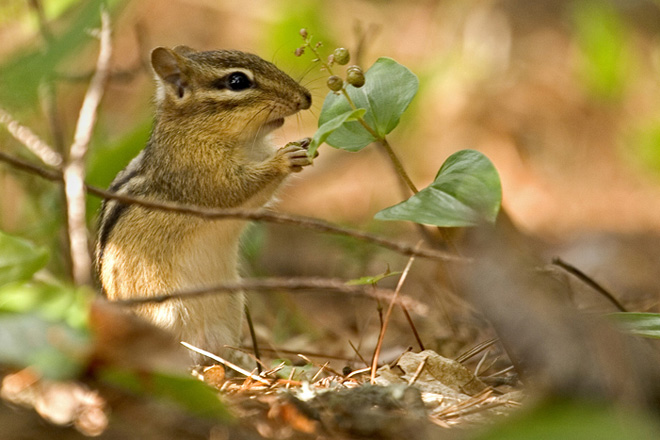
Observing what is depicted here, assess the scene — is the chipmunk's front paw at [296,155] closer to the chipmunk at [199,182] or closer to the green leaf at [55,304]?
the chipmunk at [199,182]

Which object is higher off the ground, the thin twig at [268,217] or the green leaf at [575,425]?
the thin twig at [268,217]

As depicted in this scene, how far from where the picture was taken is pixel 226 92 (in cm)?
324

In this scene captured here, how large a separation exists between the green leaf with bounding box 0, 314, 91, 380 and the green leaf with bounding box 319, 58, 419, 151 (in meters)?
1.17

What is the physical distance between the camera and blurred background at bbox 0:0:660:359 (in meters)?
3.92

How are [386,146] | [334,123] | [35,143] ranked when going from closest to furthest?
1. [35,143]
2. [334,123]
3. [386,146]

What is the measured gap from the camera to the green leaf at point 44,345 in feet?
4.33

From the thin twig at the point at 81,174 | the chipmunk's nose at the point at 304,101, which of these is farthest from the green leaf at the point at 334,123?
the chipmunk's nose at the point at 304,101

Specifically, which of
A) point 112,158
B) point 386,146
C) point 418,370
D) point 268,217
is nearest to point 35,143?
point 268,217

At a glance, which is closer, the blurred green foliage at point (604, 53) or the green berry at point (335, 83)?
the green berry at point (335, 83)

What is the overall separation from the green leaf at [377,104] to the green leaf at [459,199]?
0.30 m

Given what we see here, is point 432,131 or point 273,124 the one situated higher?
point 273,124

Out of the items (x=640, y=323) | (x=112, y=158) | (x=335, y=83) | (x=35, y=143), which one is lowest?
(x=112, y=158)

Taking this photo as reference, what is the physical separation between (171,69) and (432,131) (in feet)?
12.4

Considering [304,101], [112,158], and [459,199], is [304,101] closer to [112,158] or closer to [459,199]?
[112,158]
